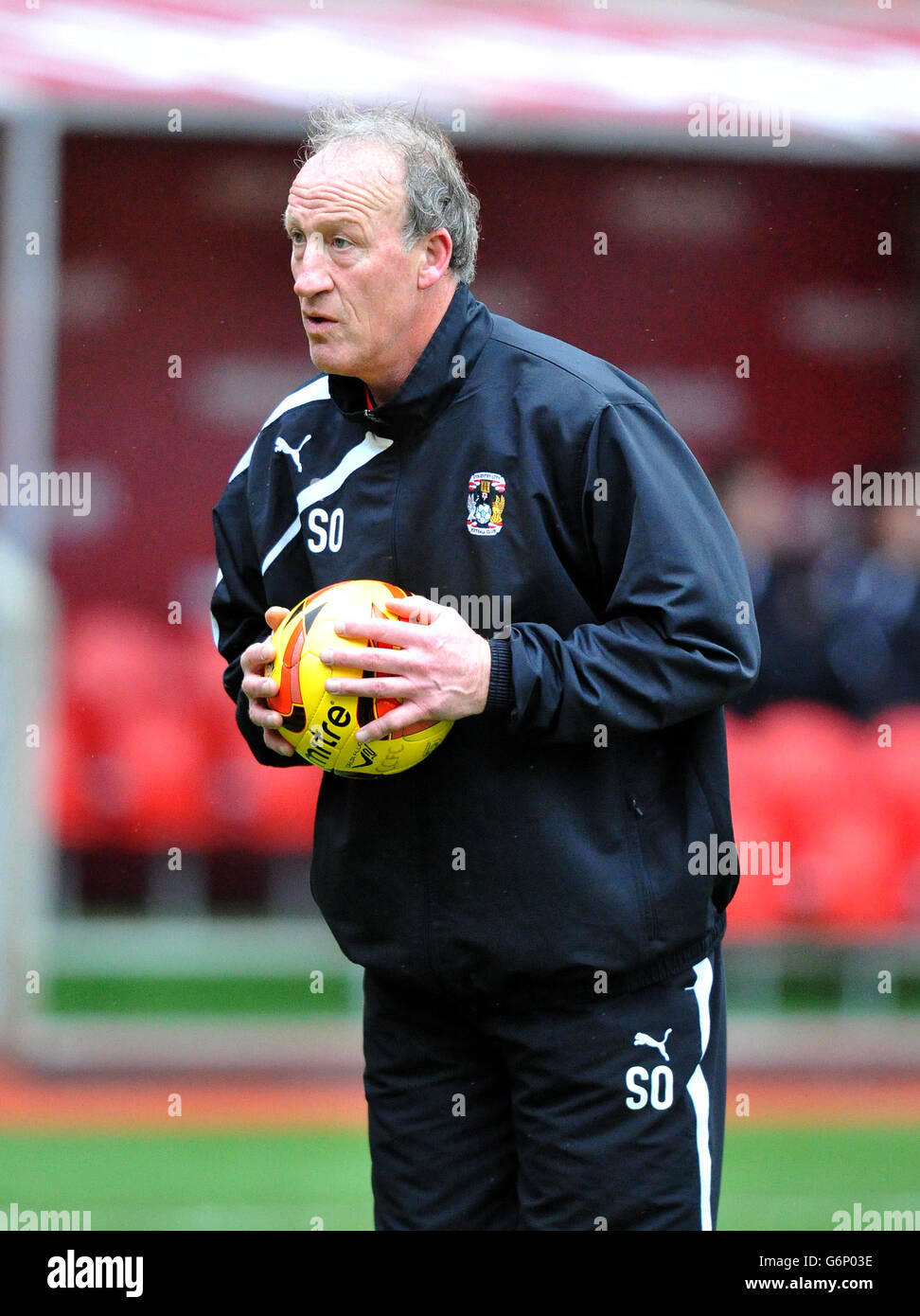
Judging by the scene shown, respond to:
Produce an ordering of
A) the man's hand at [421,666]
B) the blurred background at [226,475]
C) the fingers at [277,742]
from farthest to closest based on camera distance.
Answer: the blurred background at [226,475] < the fingers at [277,742] < the man's hand at [421,666]

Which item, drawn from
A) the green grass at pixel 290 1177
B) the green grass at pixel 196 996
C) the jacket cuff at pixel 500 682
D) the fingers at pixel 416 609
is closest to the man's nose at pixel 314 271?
the fingers at pixel 416 609

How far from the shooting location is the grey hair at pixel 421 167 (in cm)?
260

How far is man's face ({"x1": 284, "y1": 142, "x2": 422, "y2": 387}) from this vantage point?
2.55 m

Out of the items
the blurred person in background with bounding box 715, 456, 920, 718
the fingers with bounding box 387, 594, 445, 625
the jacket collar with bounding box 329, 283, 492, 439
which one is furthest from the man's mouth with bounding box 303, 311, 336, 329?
A: the blurred person in background with bounding box 715, 456, 920, 718

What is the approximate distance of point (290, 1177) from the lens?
4836mm

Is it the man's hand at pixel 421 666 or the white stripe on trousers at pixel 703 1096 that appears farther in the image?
the white stripe on trousers at pixel 703 1096

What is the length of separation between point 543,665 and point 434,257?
693 mm

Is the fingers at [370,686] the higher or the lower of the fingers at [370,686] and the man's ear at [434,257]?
the lower

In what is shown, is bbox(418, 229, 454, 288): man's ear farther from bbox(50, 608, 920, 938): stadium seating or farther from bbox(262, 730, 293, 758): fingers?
bbox(50, 608, 920, 938): stadium seating

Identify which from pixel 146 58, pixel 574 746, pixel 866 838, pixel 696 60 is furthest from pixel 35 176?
pixel 574 746

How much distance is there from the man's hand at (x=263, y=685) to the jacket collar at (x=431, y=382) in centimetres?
35

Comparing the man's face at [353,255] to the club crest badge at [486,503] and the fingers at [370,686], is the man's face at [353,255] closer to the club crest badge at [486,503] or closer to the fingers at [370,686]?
the club crest badge at [486,503]

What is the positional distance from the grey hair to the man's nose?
0.13 metres
